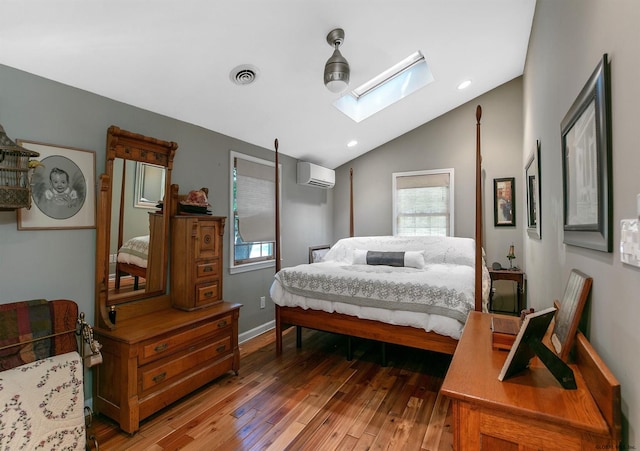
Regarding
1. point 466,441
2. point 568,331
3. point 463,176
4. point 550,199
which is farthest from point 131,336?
point 463,176

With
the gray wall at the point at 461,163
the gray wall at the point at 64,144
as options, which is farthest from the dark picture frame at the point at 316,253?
the gray wall at the point at 64,144


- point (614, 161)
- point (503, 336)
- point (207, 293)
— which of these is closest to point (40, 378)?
point (207, 293)

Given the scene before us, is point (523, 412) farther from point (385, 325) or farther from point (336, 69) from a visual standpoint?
point (336, 69)

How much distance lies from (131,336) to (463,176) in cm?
415

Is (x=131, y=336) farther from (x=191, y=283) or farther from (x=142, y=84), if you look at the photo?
(x=142, y=84)

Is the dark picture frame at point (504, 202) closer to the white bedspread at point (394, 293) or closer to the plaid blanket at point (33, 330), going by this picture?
the white bedspread at point (394, 293)

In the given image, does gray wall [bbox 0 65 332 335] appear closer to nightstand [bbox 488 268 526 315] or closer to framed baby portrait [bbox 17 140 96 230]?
framed baby portrait [bbox 17 140 96 230]

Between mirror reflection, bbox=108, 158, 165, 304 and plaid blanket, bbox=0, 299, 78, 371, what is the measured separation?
47 centimetres

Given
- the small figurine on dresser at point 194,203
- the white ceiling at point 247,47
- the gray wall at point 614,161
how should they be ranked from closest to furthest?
the gray wall at point 614,161, the white ceiling at point 247,47, the small figurine on dresser at point 194,203

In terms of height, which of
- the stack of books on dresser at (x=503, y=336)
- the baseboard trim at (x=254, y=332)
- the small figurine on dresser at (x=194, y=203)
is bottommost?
the baseboard trim at (x=254, y=332)

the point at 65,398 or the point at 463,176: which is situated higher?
the point at 463,176

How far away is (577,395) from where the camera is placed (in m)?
0.96

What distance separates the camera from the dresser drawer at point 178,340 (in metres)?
2.02

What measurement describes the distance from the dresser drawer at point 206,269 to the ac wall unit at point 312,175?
6.57 feet
